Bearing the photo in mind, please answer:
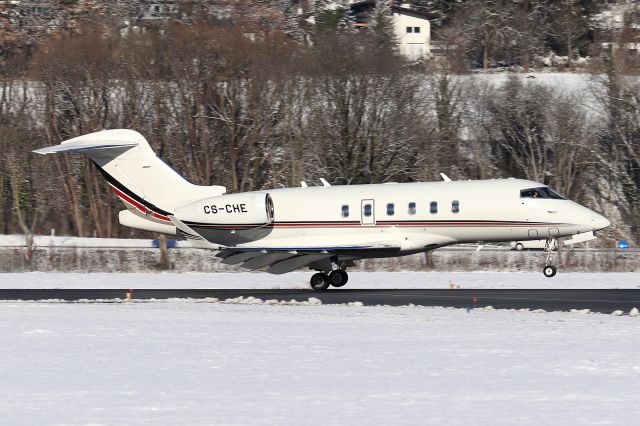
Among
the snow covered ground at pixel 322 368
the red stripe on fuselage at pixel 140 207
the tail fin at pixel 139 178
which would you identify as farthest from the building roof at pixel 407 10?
the snow covered ground at pixel 322 368

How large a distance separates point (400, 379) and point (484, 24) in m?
60.6

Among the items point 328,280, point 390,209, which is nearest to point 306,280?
point 328,280

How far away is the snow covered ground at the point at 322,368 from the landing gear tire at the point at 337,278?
19.5 ft

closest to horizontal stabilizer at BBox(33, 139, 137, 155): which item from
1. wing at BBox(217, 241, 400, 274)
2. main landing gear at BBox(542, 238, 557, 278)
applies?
wing at BBox(217, 241, 400, 274)

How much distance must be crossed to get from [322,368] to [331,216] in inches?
478

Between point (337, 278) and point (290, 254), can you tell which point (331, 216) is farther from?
point (337, 278)

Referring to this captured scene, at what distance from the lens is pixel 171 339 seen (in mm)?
17031

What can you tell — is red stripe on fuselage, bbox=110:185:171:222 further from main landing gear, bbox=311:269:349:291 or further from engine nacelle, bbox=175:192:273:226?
main landing gear, bbox=311:269:349:291

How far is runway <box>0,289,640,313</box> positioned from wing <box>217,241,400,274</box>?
0.73 metres

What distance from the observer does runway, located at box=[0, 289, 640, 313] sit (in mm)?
21375

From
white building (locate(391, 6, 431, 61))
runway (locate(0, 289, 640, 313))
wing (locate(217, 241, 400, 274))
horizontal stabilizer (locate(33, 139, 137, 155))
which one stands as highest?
white building (locate(391, 6, 431, 61))

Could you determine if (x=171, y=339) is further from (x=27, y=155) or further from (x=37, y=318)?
(x=27, y=155)

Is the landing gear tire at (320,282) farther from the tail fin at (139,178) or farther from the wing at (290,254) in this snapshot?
the tail fin at (139,178)

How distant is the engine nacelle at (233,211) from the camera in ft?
86.4
